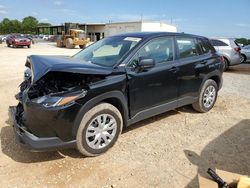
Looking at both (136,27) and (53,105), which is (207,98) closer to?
(53,105)

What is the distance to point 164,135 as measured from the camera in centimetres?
470

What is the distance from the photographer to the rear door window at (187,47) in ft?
16.8

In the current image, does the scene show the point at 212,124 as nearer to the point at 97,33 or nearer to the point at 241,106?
the point at 241,106

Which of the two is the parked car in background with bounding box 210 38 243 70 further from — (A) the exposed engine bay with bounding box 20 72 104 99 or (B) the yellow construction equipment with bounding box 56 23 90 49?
(B) the yellow construction equipment with bounding box 56 23 90 49

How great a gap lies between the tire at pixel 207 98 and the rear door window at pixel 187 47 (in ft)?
2.41

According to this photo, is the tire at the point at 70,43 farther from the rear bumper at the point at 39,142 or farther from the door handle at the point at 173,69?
the rear bumper at the point at 39,142

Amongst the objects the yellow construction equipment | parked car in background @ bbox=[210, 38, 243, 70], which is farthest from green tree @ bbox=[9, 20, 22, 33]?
parked car in background @ bbox=[210, 38, 243, 70]

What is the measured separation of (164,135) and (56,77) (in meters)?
2.12

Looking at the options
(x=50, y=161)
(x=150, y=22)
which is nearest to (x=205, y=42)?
(x=50, y=161)

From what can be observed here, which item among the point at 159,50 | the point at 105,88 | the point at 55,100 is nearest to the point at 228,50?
the point at 159,50

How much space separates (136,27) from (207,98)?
48346mm

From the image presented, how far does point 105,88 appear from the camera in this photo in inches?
150

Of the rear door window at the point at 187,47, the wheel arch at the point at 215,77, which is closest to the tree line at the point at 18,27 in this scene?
the wheel arch at the point at 215,77

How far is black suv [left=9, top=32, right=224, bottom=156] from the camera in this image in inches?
136
